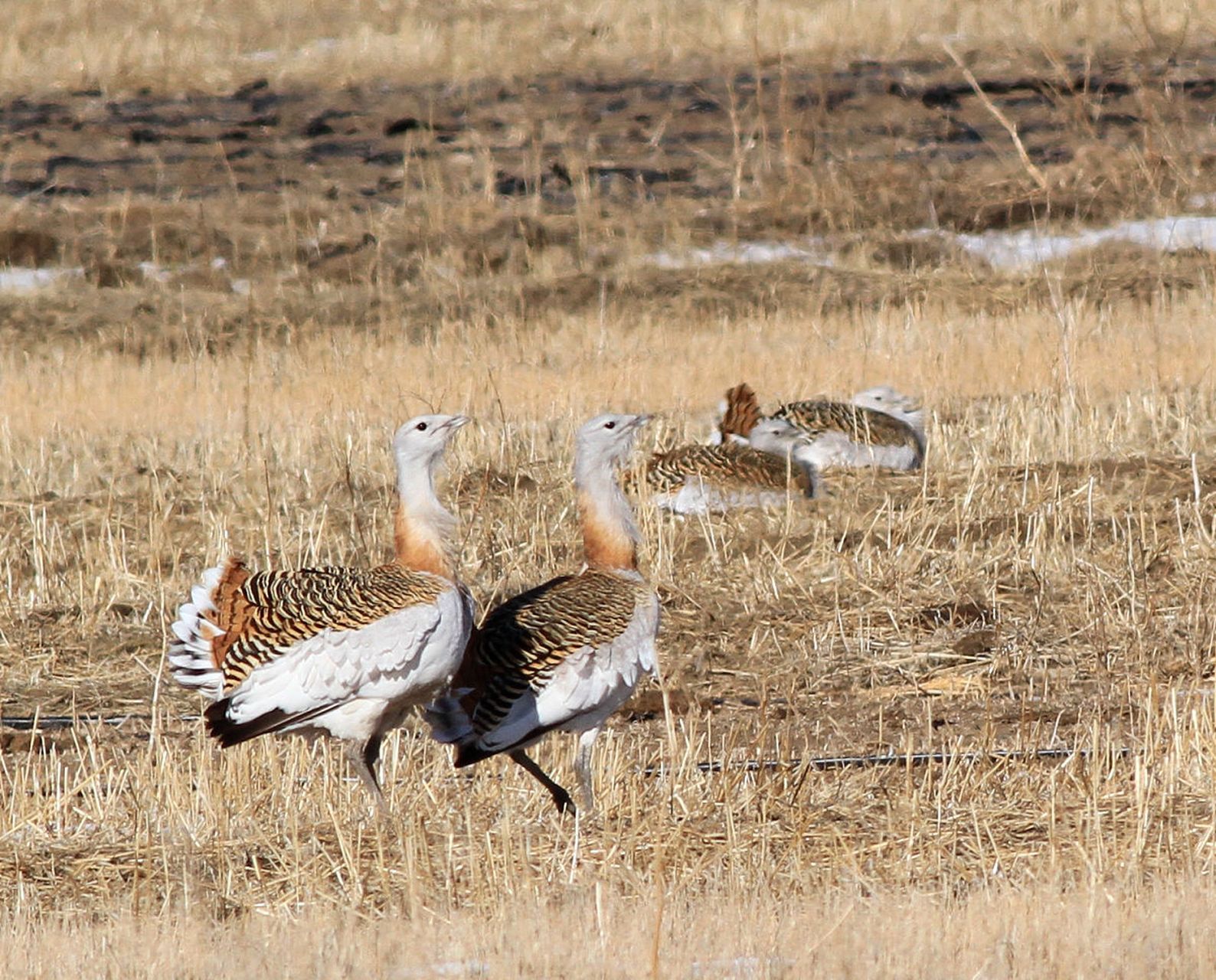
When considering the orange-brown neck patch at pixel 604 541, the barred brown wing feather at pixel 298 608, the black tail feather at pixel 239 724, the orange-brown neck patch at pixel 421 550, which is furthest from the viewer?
the orange-brown neck patch at pixel 604 541

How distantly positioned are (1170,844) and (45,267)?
17.0m

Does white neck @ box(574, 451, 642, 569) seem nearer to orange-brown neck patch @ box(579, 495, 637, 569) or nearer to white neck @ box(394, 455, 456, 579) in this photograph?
orange-brown neck patch @ box(579, 495, 637, 569)

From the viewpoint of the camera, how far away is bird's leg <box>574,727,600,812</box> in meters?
5.58

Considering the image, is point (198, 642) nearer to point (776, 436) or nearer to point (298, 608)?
point (298, 608)

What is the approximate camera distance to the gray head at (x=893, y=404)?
34.8 ft

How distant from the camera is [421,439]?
19.3 ft

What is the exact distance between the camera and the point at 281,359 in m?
14.5

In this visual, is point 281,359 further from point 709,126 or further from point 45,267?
point 709,126

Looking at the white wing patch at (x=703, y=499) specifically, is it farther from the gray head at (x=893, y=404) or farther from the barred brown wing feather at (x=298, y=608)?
the barred brown wing feather at (x=298, y=608)

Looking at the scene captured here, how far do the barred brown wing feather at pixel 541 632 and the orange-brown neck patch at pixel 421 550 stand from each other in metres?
0.27

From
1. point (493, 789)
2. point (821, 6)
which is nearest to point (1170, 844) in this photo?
point (493, 789)

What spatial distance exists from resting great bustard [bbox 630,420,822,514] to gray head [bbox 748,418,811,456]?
23cm

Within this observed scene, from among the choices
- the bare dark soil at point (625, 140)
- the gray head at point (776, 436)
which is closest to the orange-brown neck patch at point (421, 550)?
the gray head at point (776, 436)

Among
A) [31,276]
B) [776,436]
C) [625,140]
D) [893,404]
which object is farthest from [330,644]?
[625,140]
